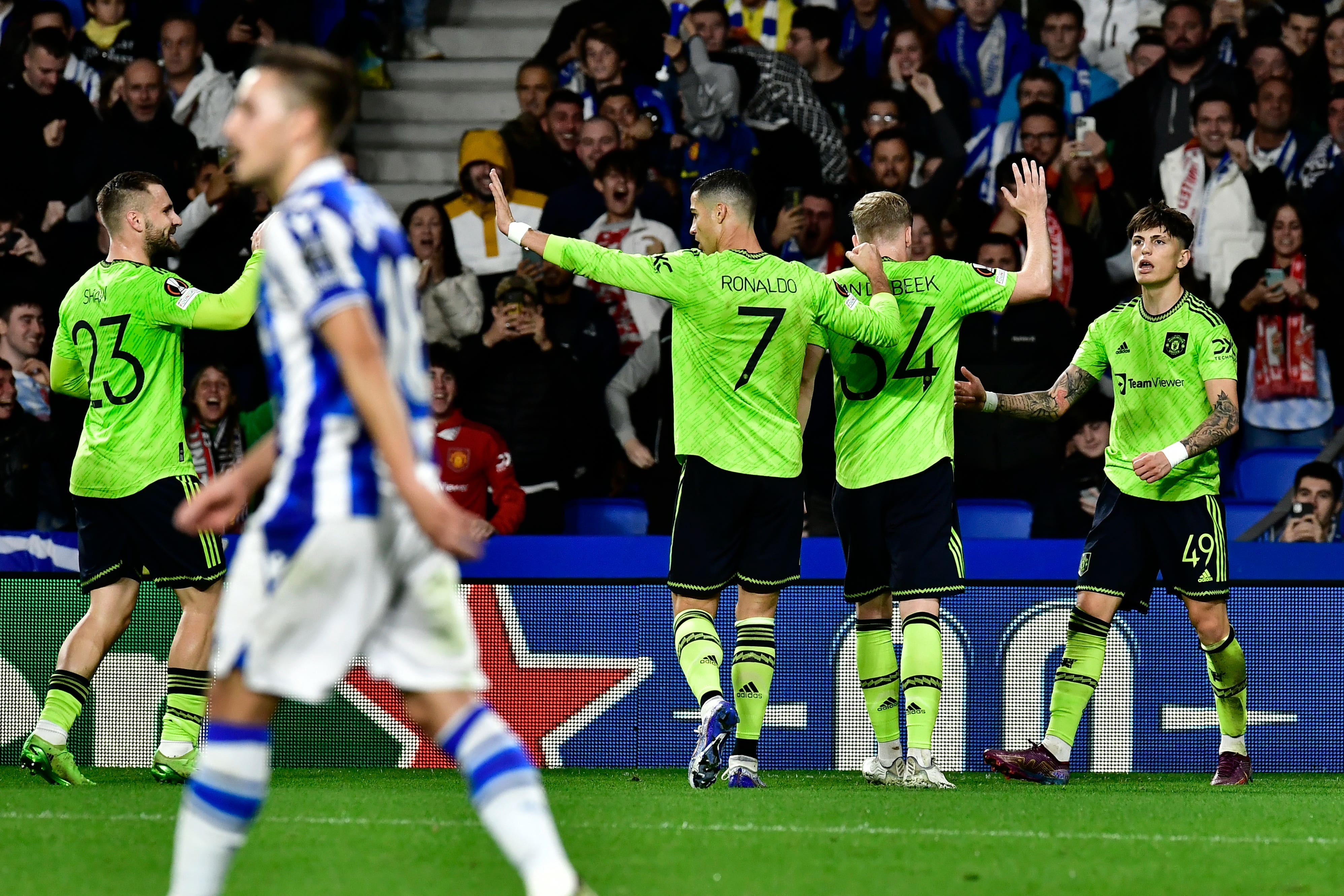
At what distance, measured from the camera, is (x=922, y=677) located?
21.2 feet

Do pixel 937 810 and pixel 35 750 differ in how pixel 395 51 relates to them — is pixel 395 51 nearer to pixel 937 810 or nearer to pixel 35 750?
pixel 35 750

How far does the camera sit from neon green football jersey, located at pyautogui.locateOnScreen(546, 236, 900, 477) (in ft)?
21.5

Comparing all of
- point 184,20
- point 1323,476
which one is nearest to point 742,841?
point 1323,476

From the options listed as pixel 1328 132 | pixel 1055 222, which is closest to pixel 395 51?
pixel 1055 222

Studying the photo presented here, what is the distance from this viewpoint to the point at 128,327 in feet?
22.1

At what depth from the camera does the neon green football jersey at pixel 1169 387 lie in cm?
697

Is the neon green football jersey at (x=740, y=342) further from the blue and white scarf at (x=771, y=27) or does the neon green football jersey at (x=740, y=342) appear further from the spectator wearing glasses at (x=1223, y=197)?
the blue and white scarf at (x=771, y=27)

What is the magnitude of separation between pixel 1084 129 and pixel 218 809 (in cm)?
916

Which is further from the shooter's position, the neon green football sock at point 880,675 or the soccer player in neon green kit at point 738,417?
the neon green football sock at point 880,675

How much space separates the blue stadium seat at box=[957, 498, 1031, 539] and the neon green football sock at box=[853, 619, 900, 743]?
2.68 m

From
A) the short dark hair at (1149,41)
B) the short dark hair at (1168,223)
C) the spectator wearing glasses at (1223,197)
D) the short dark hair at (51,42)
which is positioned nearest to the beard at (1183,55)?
the short dark hair at (1149,41)

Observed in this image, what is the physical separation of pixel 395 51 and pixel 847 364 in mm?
8129

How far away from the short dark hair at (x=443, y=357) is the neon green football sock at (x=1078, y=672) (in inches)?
161

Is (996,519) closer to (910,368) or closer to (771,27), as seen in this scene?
(910,368)
